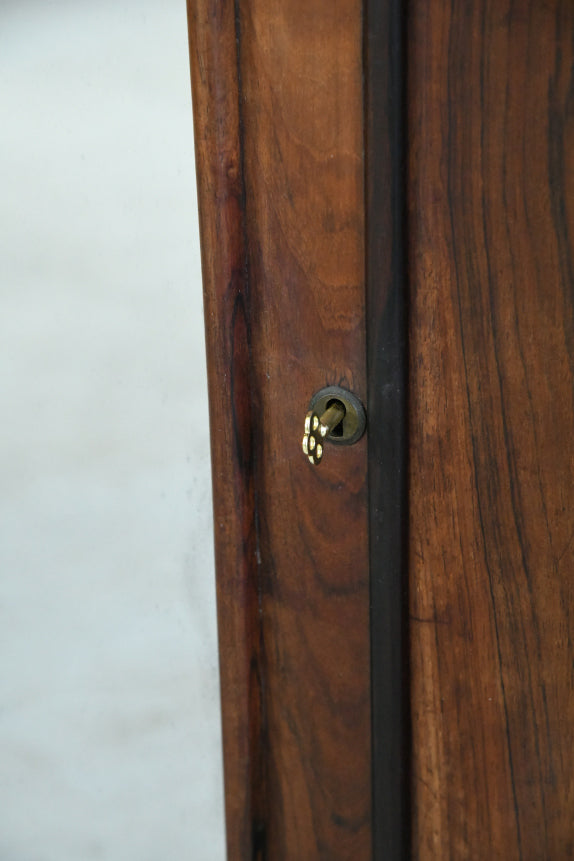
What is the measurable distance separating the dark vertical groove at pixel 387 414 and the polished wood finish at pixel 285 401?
2 cm

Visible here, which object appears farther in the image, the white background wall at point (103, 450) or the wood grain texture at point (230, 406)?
the white background wall at point (103, 450)

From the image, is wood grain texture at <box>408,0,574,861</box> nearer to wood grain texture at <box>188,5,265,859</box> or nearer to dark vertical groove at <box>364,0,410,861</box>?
dark vertical groove at <box>364,0,410,861</box>

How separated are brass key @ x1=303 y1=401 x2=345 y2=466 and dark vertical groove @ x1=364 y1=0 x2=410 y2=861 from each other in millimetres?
25

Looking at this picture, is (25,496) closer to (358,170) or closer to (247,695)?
(247,695)

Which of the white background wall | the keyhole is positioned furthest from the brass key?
the white background wall

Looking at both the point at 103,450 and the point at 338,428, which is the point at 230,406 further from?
the point at 103,450

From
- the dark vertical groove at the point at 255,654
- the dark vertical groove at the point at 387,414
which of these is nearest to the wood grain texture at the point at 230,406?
the dark vertical groove at the point at 255,654

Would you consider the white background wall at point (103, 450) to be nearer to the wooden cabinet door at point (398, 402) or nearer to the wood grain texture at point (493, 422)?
the wooden cabinet door at point (398, 402)

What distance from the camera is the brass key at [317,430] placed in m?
0.54

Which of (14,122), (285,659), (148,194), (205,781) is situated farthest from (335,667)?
(14,122)

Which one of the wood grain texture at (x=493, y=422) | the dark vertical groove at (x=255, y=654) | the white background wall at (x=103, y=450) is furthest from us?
the white background wall at (x=103, y=450)

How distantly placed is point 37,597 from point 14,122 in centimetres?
45

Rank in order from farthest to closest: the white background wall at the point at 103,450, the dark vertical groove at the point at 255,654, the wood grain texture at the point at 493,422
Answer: the white background wall at the point at 103,450, the dark vertical groove at the point at 255,654, the wood grain texture at the point at 493,422

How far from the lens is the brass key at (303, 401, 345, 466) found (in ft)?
1.78
